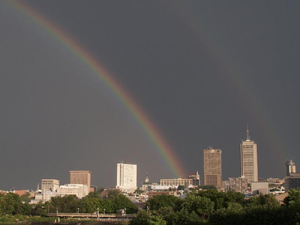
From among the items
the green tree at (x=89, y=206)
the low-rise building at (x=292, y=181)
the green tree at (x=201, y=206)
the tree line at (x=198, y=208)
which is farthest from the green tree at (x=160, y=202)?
the low-rise building at (x=292, y=181)

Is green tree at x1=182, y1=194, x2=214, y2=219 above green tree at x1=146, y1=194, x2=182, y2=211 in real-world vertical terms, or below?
above

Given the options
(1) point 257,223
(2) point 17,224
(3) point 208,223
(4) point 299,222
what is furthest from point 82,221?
(4) point 299,222

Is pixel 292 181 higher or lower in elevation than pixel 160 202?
higher

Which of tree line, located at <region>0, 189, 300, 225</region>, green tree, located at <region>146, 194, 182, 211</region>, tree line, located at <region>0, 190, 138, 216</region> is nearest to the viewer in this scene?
tree line, located at <region>0, 189, 300, 225</region>

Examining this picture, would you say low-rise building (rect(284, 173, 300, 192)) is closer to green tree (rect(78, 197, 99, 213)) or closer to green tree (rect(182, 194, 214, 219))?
green tree (rect(78, 197, 99, 213))

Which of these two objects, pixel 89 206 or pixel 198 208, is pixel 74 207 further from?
pixel 198 208

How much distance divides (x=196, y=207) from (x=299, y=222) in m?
27.0

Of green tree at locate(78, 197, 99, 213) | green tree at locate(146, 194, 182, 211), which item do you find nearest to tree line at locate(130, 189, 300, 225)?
green tree at locate(146, 194, 182, 211)

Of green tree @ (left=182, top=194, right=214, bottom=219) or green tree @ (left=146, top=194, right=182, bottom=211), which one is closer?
green tree @ (left=182, top=194, right=214, bottom=219)

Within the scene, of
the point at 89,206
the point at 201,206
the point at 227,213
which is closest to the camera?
the point at 227,213

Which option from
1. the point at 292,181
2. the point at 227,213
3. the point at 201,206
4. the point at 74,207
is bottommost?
the point at 74,207

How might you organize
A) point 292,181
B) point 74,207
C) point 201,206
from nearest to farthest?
1. point 201,206
2. point 74,207
3. point 292,181

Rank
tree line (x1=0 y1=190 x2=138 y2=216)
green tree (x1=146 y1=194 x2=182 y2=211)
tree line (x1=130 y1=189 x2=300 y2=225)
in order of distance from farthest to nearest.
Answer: tree line (x1=0 y1=190 x2=138 y2=216)
green tree (x1=146 y1=194 x2=182 y2=211)
tree line (x1=130 y1=189 x2=300 y2=225)

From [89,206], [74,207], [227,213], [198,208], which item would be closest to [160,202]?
[89,206]
